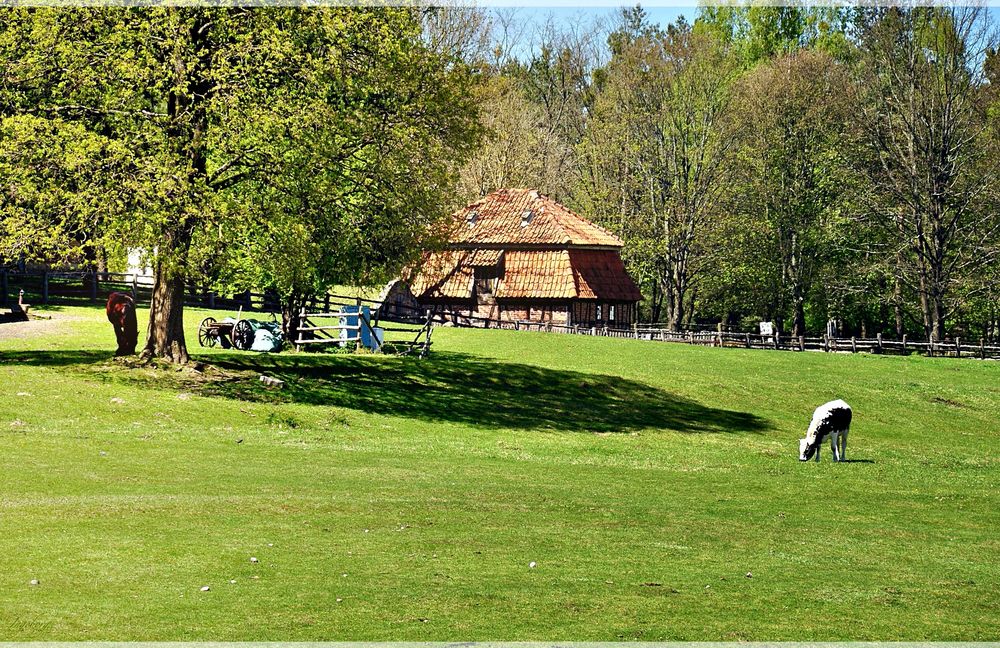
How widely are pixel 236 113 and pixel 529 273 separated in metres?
47.2

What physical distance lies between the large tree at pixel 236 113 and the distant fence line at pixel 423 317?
21174 mm

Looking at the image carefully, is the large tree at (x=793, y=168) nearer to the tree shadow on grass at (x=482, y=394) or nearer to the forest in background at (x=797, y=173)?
the forest in background at (x=797, y=173)

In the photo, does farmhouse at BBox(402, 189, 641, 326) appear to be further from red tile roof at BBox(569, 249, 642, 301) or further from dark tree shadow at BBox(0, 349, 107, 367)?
dark tree shadow at BBox(0, 349, 107, 367)

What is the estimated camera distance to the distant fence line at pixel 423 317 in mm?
64438

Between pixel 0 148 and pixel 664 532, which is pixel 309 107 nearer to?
pixel 0 148

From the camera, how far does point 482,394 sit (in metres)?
40.7

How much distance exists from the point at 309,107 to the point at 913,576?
23.1 metres

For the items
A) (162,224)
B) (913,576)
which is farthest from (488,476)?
(162,224)

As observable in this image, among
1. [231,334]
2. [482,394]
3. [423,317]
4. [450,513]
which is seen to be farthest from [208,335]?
[450,513]

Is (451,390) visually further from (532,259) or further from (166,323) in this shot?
(532,259)

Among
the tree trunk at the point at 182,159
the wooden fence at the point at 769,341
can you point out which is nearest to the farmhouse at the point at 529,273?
the wooden fence at the point at 769,341

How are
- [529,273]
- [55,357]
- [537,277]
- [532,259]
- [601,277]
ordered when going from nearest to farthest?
[55,357] → [537,277] → [529,273] → [532,259] → [601,277]

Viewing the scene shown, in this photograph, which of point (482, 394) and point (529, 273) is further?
point (529, 273)

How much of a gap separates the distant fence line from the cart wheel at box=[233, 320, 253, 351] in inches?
405
